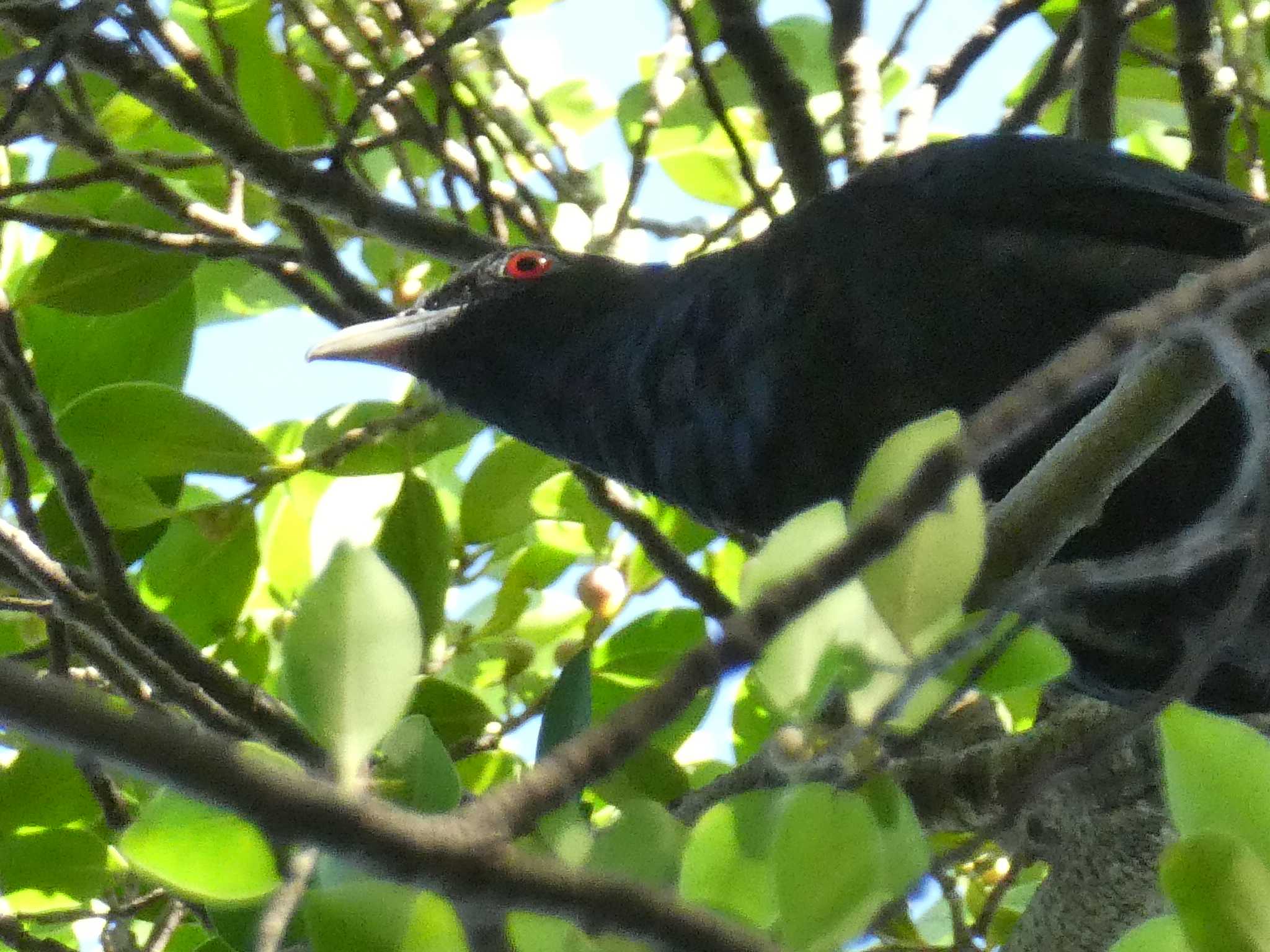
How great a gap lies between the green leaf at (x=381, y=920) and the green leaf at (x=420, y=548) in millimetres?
1151

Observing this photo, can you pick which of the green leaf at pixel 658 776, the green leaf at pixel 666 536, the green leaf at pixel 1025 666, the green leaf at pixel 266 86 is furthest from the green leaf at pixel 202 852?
the green leaf at pixel 266 86

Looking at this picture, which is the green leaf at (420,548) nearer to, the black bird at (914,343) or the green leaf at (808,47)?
the black bird at (914,343)

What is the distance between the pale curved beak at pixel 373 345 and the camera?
2.31 metres

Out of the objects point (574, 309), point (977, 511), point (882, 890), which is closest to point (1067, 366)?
point (977, 511)

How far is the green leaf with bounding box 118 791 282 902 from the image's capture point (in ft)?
2.17

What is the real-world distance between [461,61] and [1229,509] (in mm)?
2171

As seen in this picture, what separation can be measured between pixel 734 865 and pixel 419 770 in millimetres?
245

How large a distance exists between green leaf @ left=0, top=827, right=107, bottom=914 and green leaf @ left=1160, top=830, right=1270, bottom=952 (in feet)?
4.27

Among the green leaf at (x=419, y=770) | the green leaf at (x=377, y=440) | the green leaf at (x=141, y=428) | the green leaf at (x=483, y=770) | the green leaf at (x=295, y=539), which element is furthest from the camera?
the green leaf at (x=295, y=539)

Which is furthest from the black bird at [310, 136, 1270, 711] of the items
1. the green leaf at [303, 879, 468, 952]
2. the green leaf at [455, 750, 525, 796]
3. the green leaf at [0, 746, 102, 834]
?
the green leaf at [303, 879, 468, 952]

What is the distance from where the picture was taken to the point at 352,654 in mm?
619

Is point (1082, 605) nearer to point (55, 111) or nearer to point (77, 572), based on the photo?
point (77, 572)

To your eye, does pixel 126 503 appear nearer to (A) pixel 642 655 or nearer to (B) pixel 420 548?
(B) pixel 420 548

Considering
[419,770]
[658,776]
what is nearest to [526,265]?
[658,776]
